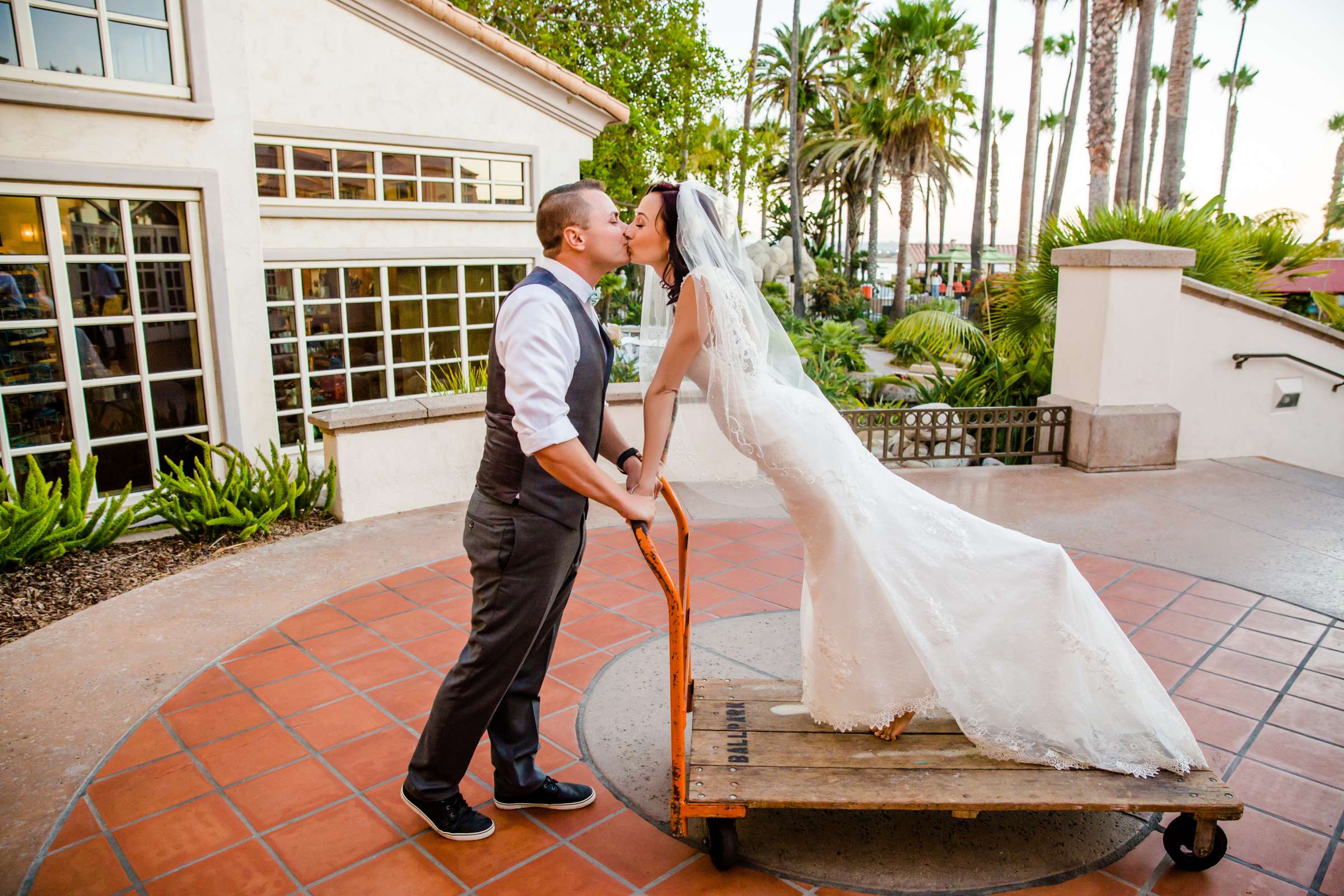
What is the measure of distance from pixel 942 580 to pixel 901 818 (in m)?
0.81

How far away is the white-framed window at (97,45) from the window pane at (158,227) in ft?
2.70

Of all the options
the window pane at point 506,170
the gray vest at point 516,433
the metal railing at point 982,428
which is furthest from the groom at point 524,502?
the window pane at point 506,170

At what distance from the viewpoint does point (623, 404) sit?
6.53 m

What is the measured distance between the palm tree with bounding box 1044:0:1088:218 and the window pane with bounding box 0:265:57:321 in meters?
22.6

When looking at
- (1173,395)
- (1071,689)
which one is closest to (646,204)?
(1071,689)

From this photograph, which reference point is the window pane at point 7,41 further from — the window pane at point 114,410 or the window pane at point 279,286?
the window pane at point 279,286

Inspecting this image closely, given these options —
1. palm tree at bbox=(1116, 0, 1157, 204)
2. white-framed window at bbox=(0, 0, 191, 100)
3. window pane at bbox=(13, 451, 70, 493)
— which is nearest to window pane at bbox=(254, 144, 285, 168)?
white-framed window at bbox=(0, 0, 191, 100)

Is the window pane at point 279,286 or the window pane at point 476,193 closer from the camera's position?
the window pane at point 279,286

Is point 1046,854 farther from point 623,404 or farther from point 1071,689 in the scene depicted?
point 623,404

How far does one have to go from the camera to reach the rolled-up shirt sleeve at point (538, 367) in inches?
88.6

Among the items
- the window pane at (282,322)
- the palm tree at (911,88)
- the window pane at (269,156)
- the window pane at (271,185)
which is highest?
the palm tree at (911,88)

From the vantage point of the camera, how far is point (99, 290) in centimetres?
639

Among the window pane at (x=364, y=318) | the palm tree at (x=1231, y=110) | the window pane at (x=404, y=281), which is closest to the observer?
the window pane at (x=364, y=318)

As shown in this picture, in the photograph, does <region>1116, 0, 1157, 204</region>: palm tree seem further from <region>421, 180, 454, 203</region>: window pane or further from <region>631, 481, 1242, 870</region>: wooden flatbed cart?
<region>631, 481, 1242, 870</region>: wooden flatbed cart
